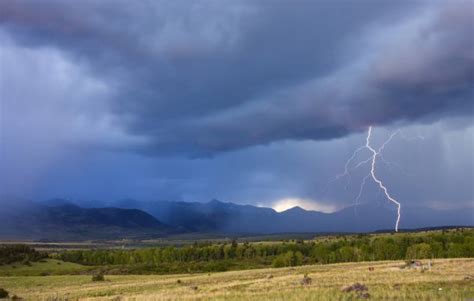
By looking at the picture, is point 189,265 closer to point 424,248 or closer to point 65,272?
point 65,272

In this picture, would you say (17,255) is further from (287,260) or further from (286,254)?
(287,260)

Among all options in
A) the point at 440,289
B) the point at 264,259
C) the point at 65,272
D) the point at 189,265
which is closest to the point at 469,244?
the point at 264,259

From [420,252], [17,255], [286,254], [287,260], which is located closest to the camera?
[420,252]

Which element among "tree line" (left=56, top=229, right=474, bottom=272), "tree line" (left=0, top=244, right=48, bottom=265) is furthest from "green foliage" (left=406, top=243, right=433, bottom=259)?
"tree line" (left=0, top=244, right=48, bottom=265)

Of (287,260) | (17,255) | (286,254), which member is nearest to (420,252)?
(287,260)

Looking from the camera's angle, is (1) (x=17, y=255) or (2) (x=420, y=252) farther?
(1) (x=17, y=255)

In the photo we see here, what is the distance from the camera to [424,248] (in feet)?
383

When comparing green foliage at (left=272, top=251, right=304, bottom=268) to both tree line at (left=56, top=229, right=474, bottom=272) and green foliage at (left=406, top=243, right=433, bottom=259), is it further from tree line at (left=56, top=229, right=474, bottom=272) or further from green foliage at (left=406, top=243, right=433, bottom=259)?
green foliage at (left=406, top=243, right=433, bottom=259)

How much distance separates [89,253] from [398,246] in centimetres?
9525

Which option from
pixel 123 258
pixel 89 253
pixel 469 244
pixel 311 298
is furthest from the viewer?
pixel 89 253

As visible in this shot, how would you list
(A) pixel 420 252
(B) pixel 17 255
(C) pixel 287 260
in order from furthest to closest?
1. (B) pixel 17 255
2. (C) pixel 287 260
3. (A) pixel 420 252

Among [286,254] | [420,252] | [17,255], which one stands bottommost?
[286,254]

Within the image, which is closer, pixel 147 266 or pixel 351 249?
pixel 147 266

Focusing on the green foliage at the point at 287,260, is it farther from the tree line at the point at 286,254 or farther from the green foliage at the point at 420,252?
the green foliage at the point at 420,252
